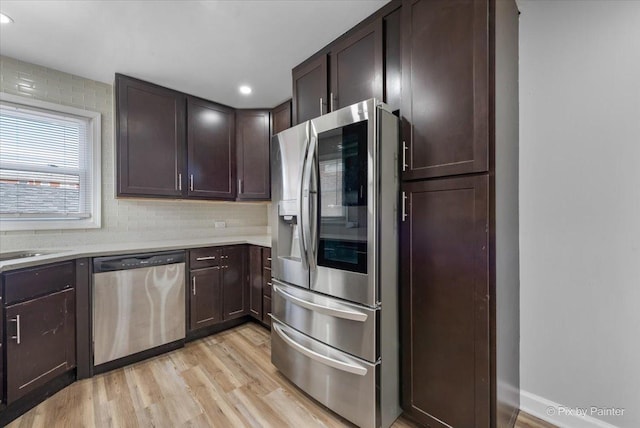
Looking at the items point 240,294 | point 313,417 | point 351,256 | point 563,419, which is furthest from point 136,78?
point 563,419

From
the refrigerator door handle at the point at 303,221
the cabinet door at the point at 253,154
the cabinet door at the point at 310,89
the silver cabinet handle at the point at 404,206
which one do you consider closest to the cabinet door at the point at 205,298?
the cabinet door at the point at 253,154

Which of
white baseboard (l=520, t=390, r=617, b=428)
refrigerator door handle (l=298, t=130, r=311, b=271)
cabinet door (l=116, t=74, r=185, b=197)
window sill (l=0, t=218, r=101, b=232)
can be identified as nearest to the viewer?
white baseboard (l=520, t=390, r=617, b=428)

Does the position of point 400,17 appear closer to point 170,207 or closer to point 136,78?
point 136,78

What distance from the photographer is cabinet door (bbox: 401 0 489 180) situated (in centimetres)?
132

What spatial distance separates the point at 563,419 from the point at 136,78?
409cm

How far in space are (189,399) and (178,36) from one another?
2.54 metres

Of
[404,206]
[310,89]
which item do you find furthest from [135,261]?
[404,206]

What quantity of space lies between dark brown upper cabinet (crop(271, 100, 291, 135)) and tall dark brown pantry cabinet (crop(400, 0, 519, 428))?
1.79m

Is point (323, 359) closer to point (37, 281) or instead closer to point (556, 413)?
point (556, 413)

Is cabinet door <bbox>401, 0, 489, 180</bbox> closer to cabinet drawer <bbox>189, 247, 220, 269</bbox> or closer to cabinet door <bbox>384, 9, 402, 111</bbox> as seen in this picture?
cabinet door <bbox>384, 9, 402, 111</bbox>

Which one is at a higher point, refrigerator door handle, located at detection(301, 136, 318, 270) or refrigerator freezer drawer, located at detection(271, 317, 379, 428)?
refrigerator door handle, located at detection(301, 136, 318, 270)

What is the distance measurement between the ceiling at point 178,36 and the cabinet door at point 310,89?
0.11 meters

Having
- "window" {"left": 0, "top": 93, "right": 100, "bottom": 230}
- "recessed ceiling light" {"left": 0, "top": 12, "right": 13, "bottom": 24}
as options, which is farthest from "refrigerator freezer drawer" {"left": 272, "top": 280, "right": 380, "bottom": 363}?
"recessed ceiling light" {"left": 0, "top": 12, "right": 13, "bottom": 24}

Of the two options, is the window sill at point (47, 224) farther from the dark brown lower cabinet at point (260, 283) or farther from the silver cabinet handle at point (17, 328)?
the dark brown lower cabinet at point (260, 283)
